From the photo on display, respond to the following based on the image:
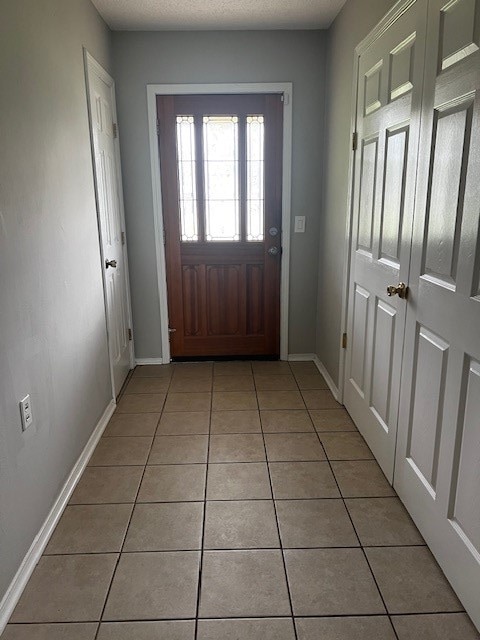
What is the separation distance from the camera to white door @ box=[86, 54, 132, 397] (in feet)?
9.13

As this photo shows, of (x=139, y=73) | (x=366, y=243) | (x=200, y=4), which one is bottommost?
(x=366, y=243)

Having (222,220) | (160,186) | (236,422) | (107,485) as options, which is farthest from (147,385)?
(160,186)

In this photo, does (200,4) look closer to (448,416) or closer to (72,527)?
(448,416)

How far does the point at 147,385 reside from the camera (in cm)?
338

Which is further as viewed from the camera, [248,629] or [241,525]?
[241,525]

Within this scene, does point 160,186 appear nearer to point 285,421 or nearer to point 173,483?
point 285,421

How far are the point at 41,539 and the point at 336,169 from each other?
2.63 meters

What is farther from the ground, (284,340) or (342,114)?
(342,114)

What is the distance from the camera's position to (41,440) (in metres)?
1.85

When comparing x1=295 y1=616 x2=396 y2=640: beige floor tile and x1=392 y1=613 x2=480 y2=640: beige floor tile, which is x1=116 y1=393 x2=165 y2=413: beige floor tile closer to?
x1=295 y1=616 x2=396 y2=640: beige floor tile

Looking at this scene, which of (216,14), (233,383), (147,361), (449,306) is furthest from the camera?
(147,361)

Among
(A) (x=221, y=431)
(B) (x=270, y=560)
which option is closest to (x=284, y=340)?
(A) (x=221, y=431)

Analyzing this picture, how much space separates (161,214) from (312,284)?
1281mm

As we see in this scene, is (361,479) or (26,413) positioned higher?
(26,413)
